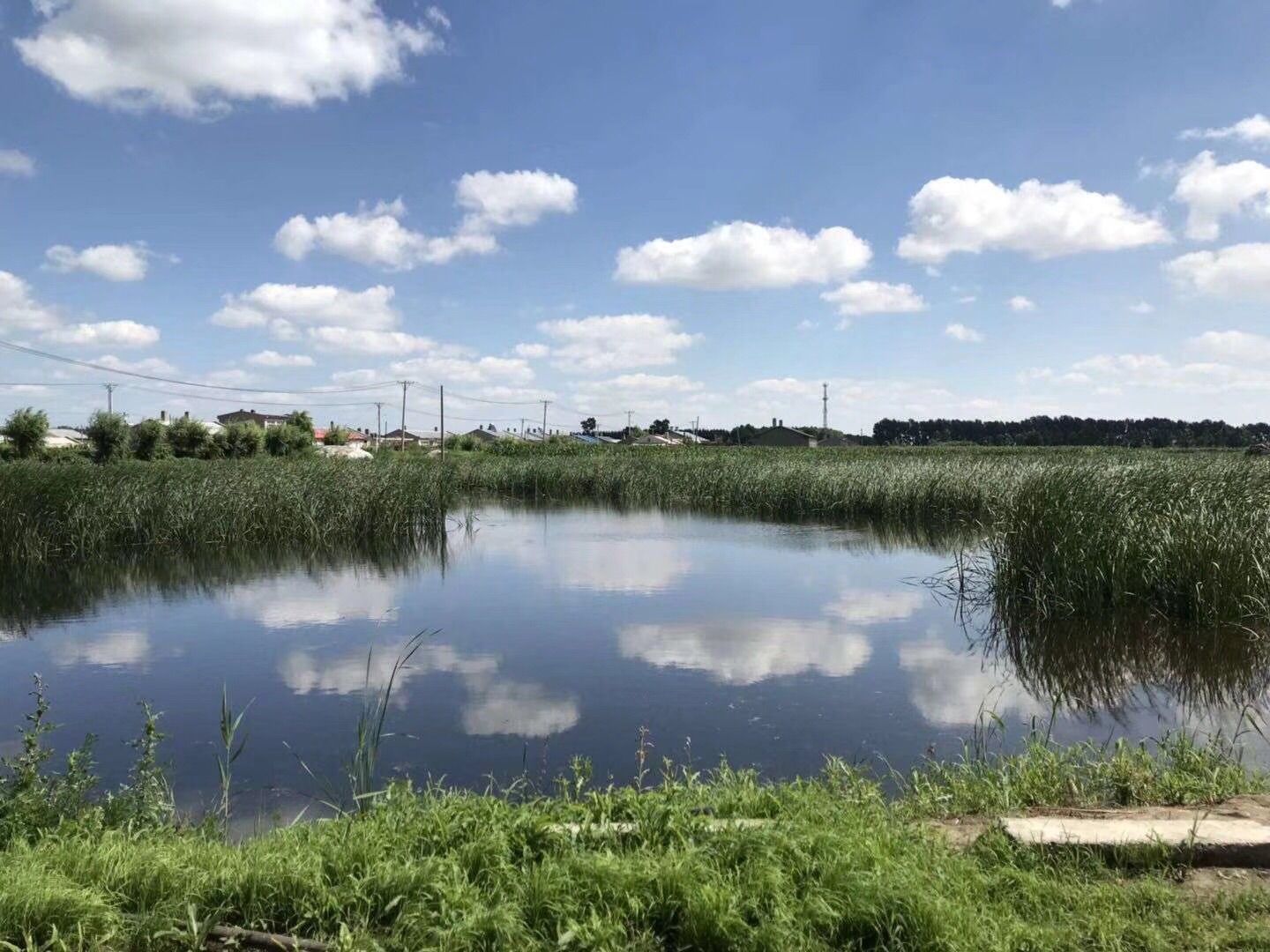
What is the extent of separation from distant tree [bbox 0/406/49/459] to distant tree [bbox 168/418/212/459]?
8.83 m

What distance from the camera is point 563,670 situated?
805 cm

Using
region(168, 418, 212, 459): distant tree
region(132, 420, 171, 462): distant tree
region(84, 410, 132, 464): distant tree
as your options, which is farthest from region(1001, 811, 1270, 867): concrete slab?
region(168, 418, 212, 459): distant tree

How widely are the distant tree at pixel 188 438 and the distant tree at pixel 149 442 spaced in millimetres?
1641

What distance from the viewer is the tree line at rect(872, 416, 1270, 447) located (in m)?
63.7

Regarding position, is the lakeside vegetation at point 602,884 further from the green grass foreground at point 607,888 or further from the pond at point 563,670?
the pond at point 563,670

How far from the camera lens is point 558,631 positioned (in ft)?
32.1

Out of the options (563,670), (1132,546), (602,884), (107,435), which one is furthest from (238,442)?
(602,884)

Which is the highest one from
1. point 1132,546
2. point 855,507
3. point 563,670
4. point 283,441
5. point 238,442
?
point 283,441

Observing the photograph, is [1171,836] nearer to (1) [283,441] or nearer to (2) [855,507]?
(2) [855,507]

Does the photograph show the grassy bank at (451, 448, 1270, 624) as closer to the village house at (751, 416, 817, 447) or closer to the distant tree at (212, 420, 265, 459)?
the distant tree at (212, 420, 265, 459)

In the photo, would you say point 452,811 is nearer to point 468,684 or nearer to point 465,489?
point 468,684

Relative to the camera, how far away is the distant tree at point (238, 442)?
50250 mm

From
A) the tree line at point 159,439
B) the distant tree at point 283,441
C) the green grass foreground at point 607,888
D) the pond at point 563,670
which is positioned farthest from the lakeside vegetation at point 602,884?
the distant tree at point 283,441

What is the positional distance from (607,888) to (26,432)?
4690cm
